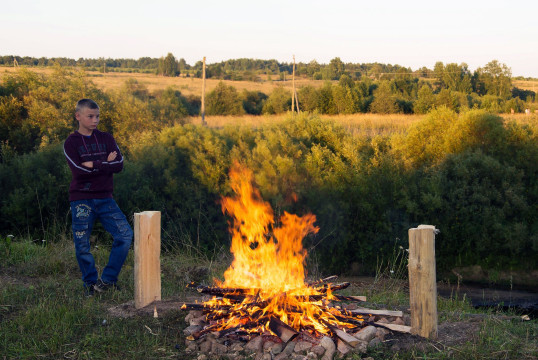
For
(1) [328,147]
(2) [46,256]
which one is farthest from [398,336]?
(1) [328,147]

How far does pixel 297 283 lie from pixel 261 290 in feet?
1.31

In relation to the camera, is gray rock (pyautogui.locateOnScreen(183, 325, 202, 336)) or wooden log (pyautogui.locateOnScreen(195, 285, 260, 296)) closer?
gray rock (pyautogui.locateOnScreen(183, 325, 202, 336))

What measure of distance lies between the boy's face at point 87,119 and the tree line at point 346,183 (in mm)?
13200

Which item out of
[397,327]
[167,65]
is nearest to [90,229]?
[397,327]

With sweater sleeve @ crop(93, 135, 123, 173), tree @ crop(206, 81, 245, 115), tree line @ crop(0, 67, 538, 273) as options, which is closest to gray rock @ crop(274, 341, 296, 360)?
sweater sleeve @ crop(93, 135, 123, 173)

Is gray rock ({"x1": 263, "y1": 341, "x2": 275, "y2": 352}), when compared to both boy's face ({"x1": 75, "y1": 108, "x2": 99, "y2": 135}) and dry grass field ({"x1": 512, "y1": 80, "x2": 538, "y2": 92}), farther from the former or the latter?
dry grass field ({"x1": 512, "y1": 80, "x2": 538, "y2": 92})

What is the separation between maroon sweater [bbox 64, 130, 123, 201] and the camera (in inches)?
202

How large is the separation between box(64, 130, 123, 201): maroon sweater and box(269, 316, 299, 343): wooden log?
2.38m

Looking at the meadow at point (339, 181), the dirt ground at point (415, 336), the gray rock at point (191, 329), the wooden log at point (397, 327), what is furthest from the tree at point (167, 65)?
the wooden log at point (397, 327)

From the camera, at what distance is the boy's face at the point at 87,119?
5.18m

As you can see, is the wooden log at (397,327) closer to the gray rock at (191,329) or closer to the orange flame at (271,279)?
the orange flame at (271,279)

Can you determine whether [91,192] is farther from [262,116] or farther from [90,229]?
[262,116]

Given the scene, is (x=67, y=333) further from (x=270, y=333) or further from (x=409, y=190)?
(x=409, y=190)

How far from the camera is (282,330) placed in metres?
3.94
